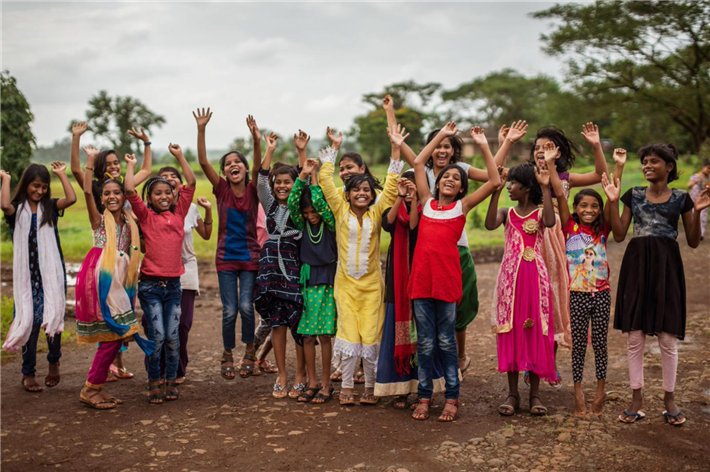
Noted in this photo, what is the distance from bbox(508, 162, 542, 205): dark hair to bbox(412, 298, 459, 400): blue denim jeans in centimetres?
104

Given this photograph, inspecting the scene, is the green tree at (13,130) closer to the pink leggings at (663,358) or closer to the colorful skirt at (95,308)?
the colorful skirt at (95,308)

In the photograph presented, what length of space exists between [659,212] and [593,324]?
0.91m

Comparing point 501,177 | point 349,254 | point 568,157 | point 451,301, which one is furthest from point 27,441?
point 568,157

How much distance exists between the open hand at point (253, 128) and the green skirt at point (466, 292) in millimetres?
1927

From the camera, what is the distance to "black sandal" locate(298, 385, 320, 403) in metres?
5.21

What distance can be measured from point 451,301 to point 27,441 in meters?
3.04

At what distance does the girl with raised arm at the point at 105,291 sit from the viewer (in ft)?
16.7

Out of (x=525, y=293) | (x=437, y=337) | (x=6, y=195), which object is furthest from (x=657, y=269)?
(x=6, y=195)

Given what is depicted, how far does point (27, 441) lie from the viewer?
446cm

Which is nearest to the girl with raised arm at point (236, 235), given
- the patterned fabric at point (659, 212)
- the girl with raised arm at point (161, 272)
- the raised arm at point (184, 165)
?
the raised arm at point (184, 165)

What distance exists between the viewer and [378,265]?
16.9 ft

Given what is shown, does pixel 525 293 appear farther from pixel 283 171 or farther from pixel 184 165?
pixel 184 165

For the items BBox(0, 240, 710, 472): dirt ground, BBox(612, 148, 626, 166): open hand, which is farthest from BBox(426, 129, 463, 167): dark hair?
BBox(0, 240, 710, 472): dirt ground

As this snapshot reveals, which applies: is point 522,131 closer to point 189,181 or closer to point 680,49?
point 189,181
